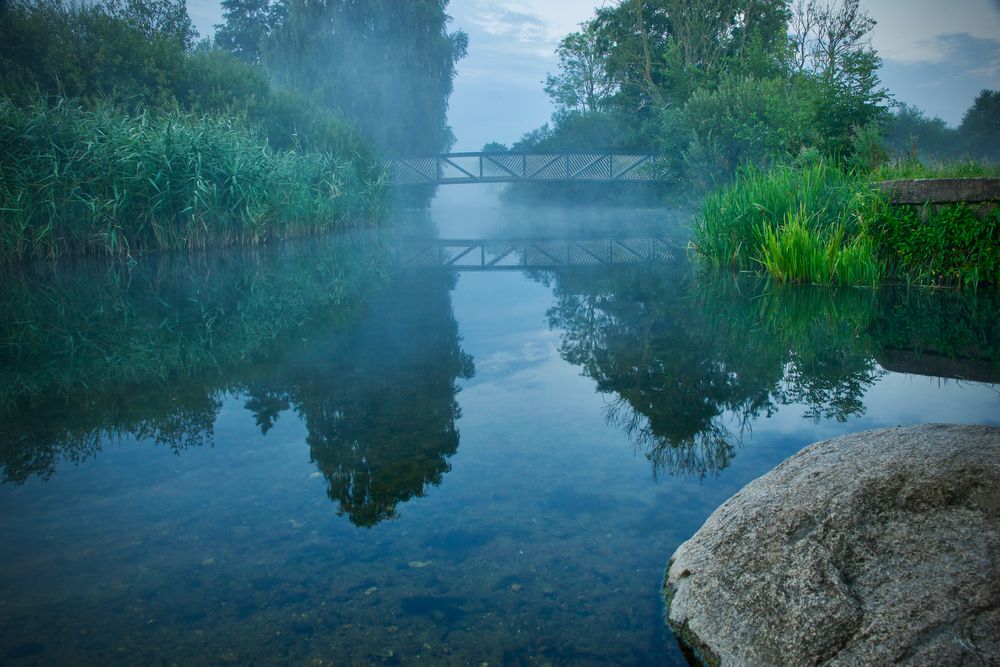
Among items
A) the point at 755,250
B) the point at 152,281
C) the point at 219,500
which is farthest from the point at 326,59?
the point at 219,500

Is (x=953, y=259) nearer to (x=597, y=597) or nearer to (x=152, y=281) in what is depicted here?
(x=597, y=597)

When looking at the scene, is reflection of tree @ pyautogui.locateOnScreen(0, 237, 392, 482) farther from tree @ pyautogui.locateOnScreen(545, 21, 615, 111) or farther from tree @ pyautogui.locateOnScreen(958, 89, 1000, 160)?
tree @ pyautogui.locateOnScreen(958, 89, 1000, 160)

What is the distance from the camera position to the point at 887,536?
1640 millimetres

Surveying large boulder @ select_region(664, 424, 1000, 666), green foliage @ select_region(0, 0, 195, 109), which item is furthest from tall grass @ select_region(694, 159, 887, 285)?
green foliage @ select_region(0, 0, 195, 109)

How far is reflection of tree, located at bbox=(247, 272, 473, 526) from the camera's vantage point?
9.01ft

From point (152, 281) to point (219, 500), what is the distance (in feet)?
22.5

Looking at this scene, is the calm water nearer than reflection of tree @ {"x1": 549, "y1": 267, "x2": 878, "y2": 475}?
Yes

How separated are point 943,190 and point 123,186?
11.0 metres

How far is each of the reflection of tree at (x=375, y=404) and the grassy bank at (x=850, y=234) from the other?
13.7 feet

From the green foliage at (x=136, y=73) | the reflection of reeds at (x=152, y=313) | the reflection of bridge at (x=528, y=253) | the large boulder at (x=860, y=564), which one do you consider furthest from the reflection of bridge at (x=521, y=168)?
the large boulder at (x=860, y=564)

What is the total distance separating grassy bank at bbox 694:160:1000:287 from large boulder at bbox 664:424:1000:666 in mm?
5772

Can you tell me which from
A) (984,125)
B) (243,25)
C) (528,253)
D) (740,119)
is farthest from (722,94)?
(984,125)

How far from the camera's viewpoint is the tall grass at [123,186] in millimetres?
9930

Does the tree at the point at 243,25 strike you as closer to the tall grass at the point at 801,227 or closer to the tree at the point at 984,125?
the tall grass at the point at 801,227
